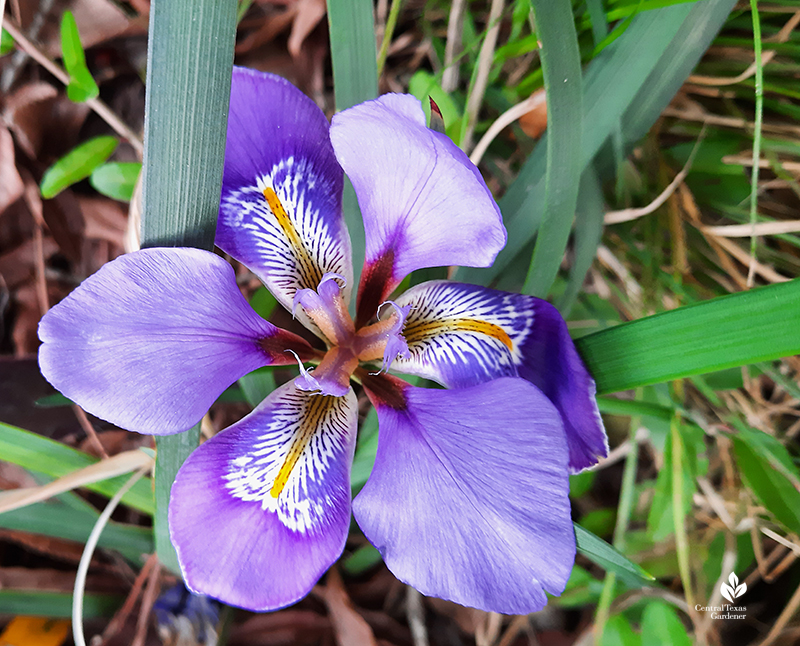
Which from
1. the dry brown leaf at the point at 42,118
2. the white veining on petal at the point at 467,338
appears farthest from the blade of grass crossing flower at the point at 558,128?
the dry brown leaf at the point at 42,118

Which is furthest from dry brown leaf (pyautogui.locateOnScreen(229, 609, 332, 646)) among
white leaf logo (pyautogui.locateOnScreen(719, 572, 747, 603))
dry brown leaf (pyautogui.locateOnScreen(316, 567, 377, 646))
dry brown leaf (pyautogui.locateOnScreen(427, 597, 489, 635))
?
white leaf logo (pyautogui.locateOnScreen(719, 572, 747, 603))

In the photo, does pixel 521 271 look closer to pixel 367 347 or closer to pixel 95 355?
pixel 367 347

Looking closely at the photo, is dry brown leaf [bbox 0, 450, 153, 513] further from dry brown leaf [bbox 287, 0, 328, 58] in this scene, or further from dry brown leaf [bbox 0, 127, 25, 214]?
dry brown leaf [bbox 287, 0, 328, 58]

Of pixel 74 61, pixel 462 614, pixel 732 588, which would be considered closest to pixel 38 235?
pixel 74 61

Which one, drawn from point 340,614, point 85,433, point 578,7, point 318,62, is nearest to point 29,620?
point 85,433

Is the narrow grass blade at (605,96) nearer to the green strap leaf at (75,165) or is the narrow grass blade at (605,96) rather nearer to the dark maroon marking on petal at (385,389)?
the dark maroon marking on petal at (385,389)

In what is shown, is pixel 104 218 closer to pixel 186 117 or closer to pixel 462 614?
pixel 186 117
